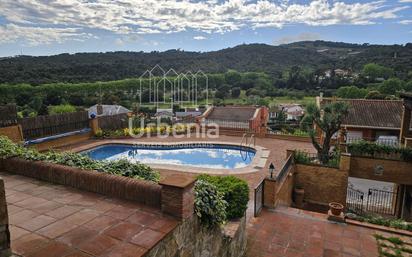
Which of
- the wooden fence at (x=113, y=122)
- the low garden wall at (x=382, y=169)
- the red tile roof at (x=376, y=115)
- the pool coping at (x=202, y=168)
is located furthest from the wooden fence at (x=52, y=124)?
the red tile roof at (x=376, y=115)

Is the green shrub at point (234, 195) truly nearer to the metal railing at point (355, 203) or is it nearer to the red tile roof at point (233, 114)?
the metal railing at point (355, 203)

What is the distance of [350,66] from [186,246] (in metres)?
73.1

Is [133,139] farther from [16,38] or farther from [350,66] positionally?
[350,66]

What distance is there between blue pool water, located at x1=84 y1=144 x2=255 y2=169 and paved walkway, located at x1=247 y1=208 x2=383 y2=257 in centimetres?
700

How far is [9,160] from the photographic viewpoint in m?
5.10

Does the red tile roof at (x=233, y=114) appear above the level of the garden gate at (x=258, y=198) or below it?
above

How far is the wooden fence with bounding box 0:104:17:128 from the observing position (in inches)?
437

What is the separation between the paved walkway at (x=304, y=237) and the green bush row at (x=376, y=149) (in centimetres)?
543

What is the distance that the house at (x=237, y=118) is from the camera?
18.5m

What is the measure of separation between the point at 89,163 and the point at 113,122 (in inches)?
542

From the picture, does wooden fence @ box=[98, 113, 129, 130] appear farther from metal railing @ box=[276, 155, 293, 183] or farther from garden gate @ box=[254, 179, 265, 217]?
garden gate @ box=[254, 179, 265, 217]

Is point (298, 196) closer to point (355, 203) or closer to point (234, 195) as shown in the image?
point (355, 203)

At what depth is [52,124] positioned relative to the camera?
1409 cm

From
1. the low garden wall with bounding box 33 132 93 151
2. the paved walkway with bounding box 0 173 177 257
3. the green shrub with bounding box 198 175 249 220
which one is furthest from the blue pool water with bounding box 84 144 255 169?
the paved walkway with bounding box 0 173 177 257
